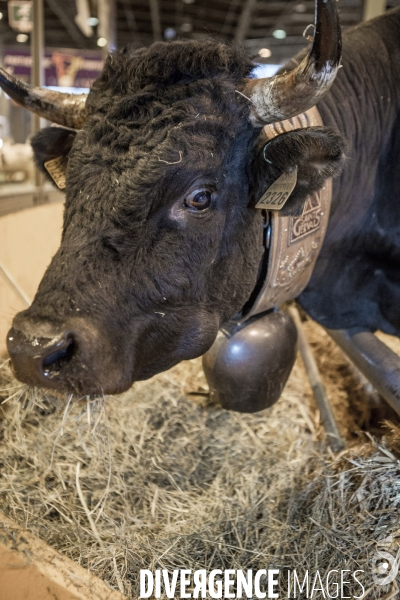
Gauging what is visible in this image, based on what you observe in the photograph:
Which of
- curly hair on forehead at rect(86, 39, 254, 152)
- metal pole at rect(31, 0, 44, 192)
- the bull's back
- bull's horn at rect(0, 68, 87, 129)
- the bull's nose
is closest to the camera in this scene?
the bull's nose

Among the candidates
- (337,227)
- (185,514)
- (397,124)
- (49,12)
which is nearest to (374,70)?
(397,124)

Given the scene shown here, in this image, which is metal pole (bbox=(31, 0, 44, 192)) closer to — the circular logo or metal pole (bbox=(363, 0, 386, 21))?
metal pole (bbox=(363, 0, 386, 21))

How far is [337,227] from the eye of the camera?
7.78 ft

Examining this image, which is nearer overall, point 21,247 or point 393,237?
A: point 393,237

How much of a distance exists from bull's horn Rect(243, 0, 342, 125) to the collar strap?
0.62 feet

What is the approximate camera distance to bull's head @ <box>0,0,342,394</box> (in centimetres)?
141

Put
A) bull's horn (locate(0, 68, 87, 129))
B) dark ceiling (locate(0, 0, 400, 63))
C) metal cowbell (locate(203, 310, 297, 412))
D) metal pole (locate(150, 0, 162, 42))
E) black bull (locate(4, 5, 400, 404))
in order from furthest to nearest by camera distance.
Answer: metal pole (locate(150, 0, 162, 42)) < dark ceiling (locate(0, 0, 400, 63)) < metal cowbell (locate(203, 310, 297, 412)) < bull's horn (locate(0, 68, 87, 129)) < black bull (locate(4, 5, 400, 404))

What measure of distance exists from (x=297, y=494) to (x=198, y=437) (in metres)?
0.71

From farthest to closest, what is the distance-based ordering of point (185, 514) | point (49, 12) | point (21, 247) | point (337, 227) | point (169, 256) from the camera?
point (49, 12) < point (21, 247) < point (337, 227) < point (185, 514) < point (169, 256)

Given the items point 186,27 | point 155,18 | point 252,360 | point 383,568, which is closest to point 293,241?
point 252,360

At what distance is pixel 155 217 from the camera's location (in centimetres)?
153

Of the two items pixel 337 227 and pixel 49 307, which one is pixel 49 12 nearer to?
pixel 337 227

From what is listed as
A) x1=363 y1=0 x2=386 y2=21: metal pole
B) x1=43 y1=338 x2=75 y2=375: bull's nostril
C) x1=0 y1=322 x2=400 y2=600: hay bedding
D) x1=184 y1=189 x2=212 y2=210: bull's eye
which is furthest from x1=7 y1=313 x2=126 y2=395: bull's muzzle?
x1=363 y1=0 x2=386 y2=21: metal pole

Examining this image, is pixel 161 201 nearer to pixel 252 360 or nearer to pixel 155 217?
pixel 155 217
